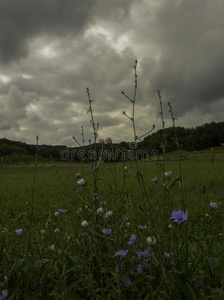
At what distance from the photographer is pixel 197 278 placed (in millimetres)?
1224

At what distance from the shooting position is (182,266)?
1223 millimetres

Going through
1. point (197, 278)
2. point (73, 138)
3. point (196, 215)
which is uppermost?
point (73, 138)

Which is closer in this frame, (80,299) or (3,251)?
(80,299)

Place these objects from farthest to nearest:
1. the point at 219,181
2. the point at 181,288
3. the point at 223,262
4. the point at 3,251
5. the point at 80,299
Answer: the point at 219,181, the point at 3,251, the point at 223,262, the point at 80,299, the point at 181,288

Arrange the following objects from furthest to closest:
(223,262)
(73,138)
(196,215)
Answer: (196,215) → (73,138) → (223,262)

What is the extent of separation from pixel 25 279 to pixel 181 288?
0.87 metres

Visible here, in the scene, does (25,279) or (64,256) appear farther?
(64,256)

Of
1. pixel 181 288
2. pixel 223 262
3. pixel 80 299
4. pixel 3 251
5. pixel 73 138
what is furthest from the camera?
pixel 73 138

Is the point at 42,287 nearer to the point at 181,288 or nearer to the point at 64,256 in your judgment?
the point at 64,256

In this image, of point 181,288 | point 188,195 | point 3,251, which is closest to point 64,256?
point 3,251

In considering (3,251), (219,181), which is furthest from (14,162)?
(3,251)

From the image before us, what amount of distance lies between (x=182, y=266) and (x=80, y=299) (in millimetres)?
605

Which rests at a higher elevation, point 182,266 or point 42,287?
point 182,266

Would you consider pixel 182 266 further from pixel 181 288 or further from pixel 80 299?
pixel 80 299
